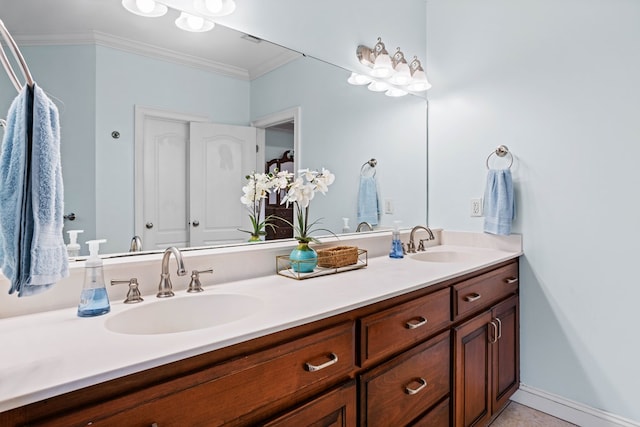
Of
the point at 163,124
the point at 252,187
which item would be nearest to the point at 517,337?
the point at 252,187

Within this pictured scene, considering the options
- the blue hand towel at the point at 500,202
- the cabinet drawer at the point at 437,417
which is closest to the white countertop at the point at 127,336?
the cabinet drawer at the point at 437,417

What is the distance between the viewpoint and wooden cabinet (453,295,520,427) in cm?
154

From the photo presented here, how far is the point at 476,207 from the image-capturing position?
7.50 ft

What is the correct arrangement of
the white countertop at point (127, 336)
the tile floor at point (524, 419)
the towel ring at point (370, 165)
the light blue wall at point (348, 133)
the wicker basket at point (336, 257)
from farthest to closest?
the towel ring at point (370, 165) < the tile floor at point (524, 419) < the light blue wall at point (348, 133) < the wicker basket at point (336, 257) < the white countertop at point (127, 336)

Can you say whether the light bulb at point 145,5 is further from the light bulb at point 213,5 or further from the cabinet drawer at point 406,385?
the cabinet drawer at point 406,385

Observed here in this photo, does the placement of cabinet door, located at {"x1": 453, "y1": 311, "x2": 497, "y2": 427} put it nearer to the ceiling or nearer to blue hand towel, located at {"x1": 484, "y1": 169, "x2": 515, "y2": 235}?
blue hand towel, located at {"x1": 484, "y1": 169, "x2": 515, "y2": 235}

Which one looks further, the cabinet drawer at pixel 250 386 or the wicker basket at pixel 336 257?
the wicker basket at pixel 336 257

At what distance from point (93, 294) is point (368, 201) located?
5.03 feet

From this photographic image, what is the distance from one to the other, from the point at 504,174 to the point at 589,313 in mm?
834

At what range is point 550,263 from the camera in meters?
2.00

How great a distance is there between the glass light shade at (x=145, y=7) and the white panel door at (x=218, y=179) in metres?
0.40

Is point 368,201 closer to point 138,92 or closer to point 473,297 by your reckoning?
point 473,297

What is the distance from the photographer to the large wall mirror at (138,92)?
3.73ft

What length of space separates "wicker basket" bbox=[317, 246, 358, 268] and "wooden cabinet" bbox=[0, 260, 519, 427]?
38 cm
